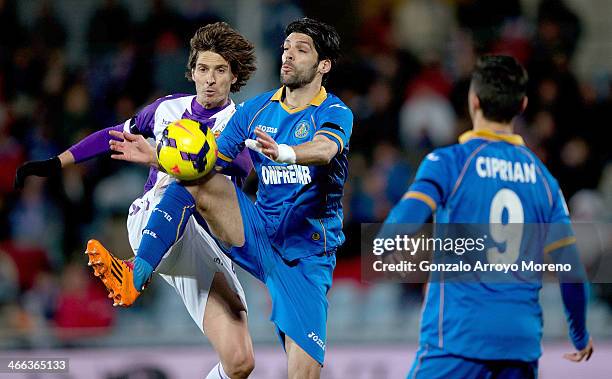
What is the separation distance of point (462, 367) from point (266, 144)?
1407mm

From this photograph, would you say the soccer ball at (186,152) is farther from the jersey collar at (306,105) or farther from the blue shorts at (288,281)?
the jersey collar at (306,105)

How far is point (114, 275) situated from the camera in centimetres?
534

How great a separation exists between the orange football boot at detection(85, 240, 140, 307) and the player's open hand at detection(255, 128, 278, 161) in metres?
1.09

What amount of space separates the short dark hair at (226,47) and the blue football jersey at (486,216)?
2132mm

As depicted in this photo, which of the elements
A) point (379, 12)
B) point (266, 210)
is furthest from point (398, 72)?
point (266, 210)

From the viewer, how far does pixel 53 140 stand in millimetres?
10609

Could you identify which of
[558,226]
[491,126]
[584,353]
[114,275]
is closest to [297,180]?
[114,275]

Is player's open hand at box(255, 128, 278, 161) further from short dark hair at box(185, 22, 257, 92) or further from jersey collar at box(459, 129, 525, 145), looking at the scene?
short dark hair at box(185, 22, 257, 92)

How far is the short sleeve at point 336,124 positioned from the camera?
5.31m

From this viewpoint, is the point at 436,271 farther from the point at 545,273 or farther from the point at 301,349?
the point at 301,349

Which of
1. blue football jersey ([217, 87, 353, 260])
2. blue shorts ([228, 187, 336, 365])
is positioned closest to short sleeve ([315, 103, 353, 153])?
blue football jersey ([217, 87, 353, 260])

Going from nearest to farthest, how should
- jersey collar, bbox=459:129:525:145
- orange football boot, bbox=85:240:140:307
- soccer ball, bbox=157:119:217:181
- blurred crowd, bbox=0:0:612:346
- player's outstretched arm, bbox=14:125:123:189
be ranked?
jersey collar, bbox=459:129:525:145 → soccer ball, bbox=157:119:217:181 → orange football boot, bbox=85:240:140:307 → player's outstretched arm, bbox=14:125:123:189 → blurred crowd, bbox=0:0:612:346

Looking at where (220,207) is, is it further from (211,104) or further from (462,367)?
(462,367)

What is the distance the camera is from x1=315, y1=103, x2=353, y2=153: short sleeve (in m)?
5.31
